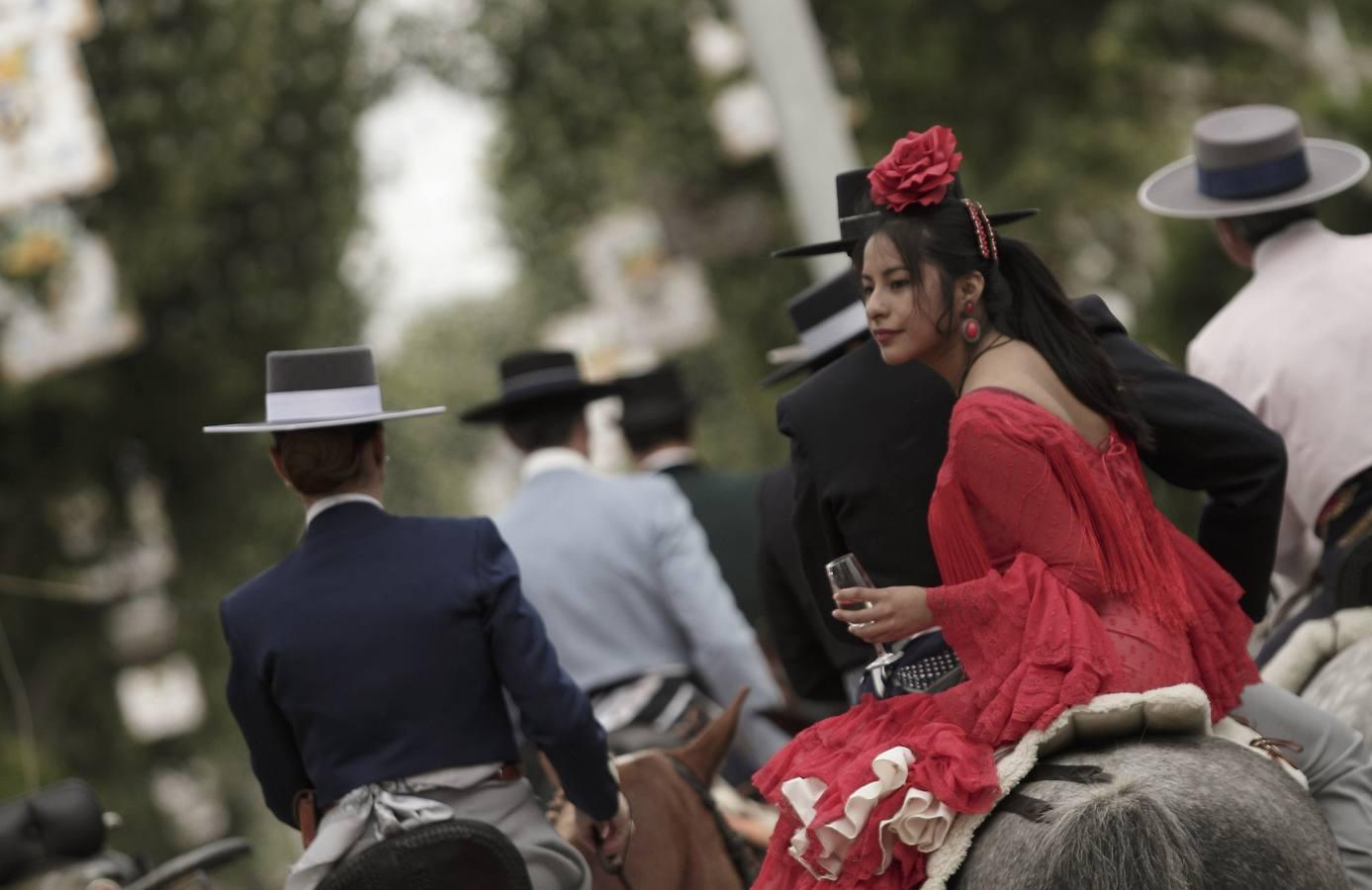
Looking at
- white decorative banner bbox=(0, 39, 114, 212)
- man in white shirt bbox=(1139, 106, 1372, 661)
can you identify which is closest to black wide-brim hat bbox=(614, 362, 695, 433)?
man in white shirt bbox=(1139, 106, 1372, 661)

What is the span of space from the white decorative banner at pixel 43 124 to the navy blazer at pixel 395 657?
31.3 ft

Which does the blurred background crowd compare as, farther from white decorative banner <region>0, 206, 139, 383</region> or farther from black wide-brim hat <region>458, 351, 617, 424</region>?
black wide-brim hat <region>458, 351, 617, 424</region>

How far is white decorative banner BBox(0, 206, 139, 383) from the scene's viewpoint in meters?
17.6

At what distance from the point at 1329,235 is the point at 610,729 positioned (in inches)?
105

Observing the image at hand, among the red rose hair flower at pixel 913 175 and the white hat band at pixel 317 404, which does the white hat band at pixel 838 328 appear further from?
the red rose hair flower at pixel 913 175

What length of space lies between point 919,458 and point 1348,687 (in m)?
1.49

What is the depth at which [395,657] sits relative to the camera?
5.18 m

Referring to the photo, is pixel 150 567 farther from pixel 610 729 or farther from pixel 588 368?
pixel 610 729

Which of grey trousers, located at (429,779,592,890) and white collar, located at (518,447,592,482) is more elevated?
white collar, located at (518,447,592,482)

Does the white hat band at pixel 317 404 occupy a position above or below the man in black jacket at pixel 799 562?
above

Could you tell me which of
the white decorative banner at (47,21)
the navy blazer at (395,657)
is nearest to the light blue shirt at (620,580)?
the navy blazer at (395,657)

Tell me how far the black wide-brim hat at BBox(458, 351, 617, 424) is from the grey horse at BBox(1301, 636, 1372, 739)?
2864mm

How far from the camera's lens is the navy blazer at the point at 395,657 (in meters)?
5.19

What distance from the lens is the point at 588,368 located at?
17.7 m
